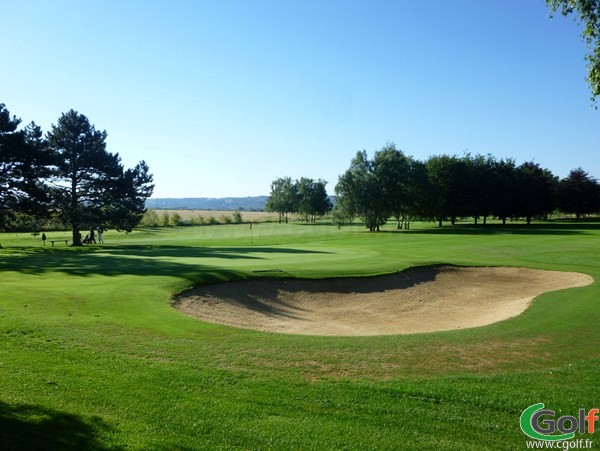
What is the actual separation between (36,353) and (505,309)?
17.6 metres

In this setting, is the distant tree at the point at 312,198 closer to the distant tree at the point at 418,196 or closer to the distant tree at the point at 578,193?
the distant tree at the point at 418,196

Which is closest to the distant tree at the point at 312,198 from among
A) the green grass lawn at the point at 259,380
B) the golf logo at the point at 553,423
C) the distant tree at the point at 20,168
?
the distant tree at the point at 20,168

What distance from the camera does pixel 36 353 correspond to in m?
9.84

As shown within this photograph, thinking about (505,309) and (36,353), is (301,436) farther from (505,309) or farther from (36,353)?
(505,309)

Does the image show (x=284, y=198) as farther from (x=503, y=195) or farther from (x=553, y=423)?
(x=553, y=423)

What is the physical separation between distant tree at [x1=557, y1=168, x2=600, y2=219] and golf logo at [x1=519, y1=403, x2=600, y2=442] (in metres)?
105

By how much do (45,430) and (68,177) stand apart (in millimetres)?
52268

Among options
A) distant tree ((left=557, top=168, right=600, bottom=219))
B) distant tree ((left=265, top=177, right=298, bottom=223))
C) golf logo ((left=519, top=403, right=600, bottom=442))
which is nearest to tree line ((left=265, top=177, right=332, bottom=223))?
distant tree ((left=265, top=177, right=298, bottom=223))

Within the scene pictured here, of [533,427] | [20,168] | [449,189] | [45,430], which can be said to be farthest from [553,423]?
[449,189]

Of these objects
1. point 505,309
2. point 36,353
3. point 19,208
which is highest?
point 19,208

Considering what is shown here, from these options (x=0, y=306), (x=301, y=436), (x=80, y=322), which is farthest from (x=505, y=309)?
(x=0, y=306)

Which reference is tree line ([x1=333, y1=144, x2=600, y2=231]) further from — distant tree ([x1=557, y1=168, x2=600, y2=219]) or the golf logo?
the golf logo

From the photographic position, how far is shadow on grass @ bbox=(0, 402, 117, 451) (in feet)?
19.6

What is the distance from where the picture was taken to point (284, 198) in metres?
145
